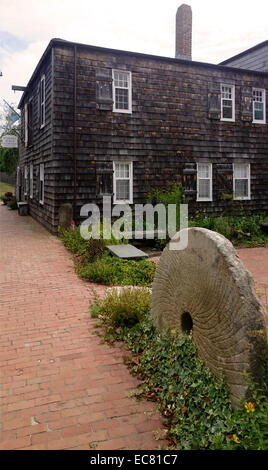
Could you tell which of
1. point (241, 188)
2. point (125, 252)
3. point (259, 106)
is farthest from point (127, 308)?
point (259, 106)

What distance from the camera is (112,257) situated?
9039 mm

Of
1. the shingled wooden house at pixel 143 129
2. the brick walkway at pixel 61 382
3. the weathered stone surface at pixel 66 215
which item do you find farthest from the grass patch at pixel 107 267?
the shingled wooden house at pixel 143 129

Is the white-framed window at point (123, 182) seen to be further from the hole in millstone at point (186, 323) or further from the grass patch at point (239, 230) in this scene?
the hole in millstone at point (186, 323)

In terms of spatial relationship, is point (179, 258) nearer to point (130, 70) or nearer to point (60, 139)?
point (60, 139)

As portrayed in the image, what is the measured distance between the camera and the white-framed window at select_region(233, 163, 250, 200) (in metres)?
16.4

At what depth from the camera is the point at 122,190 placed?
46.1 feet

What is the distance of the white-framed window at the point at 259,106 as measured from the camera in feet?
54.9

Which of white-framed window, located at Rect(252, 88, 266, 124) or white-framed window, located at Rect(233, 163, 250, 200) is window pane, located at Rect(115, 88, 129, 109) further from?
white-framed window, located at Rect(252, 88, 266, 124)

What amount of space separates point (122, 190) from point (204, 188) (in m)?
3.75

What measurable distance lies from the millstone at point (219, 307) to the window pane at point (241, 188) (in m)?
13.1

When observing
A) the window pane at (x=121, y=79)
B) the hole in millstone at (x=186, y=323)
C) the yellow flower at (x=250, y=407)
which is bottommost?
the yellow flower at (x=250, y=407)

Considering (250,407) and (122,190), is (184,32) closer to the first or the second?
(122,190)
